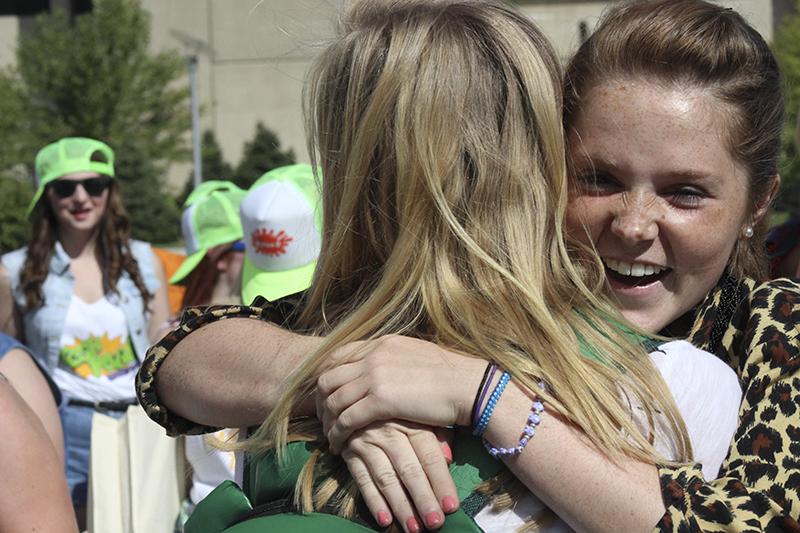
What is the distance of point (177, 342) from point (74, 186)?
14.8 ft

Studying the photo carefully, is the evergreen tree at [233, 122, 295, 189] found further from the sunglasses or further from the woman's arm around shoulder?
the woman's arm around shoulder

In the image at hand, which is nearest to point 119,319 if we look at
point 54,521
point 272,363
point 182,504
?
point 182,504

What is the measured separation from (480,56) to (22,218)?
933 inches

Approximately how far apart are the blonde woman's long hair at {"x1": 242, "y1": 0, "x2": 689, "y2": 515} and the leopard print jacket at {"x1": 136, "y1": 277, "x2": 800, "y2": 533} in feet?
0.26

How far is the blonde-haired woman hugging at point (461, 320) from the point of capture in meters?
1.33

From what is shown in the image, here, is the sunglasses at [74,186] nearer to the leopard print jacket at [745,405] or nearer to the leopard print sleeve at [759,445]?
the leopard print jacket at [745,405]

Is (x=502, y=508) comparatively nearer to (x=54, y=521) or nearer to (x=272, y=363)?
(x=272, y=363)

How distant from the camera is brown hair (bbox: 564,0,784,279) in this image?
5.57 ft

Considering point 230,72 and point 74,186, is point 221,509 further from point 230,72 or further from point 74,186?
point 230,72

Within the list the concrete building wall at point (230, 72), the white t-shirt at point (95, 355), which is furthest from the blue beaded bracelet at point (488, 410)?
the concrete building wall at point (230, 72)

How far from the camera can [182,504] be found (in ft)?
11.5

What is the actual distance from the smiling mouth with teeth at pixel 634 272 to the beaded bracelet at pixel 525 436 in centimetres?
42

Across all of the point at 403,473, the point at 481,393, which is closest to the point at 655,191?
the point at 481,393

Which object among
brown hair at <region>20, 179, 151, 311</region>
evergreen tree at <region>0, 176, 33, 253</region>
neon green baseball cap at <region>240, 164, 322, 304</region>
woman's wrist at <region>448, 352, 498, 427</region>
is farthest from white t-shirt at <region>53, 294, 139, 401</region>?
evergreen tree at <region>0, 176, 33, 253</region>
